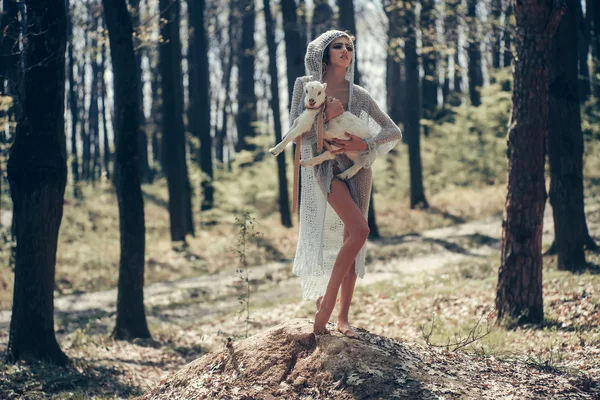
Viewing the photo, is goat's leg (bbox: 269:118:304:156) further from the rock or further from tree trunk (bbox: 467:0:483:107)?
tree trunk (bbox: 467:0:483:107)

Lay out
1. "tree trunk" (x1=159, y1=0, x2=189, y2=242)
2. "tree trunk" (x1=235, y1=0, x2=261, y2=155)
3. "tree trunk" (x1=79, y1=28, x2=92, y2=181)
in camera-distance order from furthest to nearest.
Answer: "tree trunk" (x1=79, y1=28, x2=92, y2=181), "tree trunk" (x1=235, y1=0, x2=261, y2=155), "tree trunk" (x1=159, y1=0, x2=189, y2=242)

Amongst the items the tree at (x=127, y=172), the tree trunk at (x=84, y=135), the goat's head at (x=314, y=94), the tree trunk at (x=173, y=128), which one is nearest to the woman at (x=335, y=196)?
the goat's head at (x=314, y=94)

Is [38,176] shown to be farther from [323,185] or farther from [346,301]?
[346,301]

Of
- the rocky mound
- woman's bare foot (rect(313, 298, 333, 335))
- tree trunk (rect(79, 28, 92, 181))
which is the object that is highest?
tree trunk (rect(79, 28, 92, 181))

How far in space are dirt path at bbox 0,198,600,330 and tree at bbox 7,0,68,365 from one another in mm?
4302

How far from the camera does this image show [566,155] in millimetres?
10930

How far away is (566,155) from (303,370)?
7.28 m

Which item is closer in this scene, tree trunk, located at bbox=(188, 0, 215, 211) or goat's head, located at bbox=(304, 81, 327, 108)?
goat's head, located at bbox=(304, 81, 327, 108)

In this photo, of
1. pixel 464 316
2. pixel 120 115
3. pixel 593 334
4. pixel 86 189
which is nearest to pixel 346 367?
pixel 593 334

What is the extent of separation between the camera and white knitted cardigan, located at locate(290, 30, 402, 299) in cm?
585

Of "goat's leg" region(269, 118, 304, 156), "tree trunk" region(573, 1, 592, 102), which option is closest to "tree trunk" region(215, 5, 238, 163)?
"tree trunk" region(573, 1, 592, 102)

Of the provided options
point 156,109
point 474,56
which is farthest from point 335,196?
point 156,109

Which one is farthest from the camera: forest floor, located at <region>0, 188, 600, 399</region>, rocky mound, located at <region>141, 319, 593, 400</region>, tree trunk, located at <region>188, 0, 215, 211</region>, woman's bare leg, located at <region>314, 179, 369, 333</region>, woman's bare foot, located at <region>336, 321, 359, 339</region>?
tree trunk, located at <region>188, 0, 215, 211</region>

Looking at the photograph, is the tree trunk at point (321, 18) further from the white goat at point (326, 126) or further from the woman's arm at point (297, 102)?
the white goat at point (326, 126)
